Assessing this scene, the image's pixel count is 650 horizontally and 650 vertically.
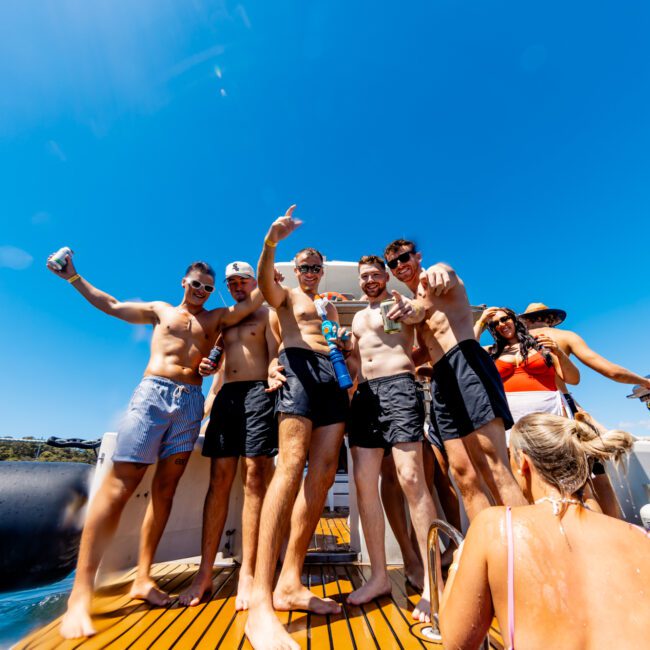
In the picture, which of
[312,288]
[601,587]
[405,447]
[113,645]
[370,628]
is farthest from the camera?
[312,288]

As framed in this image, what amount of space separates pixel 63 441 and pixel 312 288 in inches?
98.8

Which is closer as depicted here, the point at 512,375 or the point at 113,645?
the point at 113,645

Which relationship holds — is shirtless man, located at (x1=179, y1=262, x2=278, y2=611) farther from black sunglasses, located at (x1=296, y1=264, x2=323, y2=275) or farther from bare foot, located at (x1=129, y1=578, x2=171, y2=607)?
black sunglasses, located at (x1=296, y1=264, x2=323, y2=275)

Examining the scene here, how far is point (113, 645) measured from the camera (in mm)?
1706

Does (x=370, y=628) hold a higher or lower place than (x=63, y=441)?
lower

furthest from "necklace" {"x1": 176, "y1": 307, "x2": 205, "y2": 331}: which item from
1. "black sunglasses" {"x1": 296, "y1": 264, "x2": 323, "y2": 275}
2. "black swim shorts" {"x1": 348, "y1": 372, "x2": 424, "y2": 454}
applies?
"black swim shorts" {"x1": 348, "y1": 372, "x2": 424, "y2": 454}

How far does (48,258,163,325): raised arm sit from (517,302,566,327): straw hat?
413 cm

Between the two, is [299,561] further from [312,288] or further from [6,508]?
[312,288]

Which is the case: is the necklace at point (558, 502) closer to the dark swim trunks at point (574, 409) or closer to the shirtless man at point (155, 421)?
the shirtless man at point (155, 421)

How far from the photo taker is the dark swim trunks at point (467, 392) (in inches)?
83.6

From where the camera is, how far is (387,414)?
2.49m

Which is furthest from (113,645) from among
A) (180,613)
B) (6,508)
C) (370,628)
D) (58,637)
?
(370,628)

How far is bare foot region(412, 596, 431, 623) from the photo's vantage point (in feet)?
6.26

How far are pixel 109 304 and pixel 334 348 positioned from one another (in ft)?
6.26
